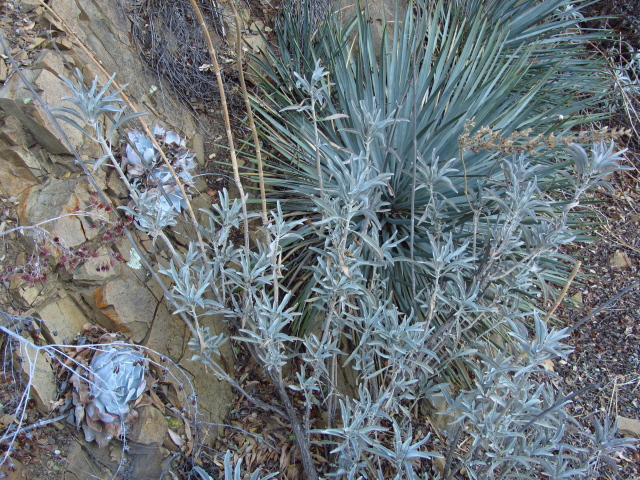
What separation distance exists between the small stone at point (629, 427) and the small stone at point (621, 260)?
4.94 ft

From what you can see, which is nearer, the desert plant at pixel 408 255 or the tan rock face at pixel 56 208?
the desert plant at pixel 408 255

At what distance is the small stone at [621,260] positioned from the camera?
3914 millimetres

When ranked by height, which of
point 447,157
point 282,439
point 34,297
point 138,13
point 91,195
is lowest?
point 282,439

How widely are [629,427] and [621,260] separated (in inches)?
64.1

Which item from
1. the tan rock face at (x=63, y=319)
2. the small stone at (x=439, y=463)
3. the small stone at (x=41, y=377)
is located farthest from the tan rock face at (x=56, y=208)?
the small stone at (x=439, y=463)

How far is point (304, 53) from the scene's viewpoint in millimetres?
3436

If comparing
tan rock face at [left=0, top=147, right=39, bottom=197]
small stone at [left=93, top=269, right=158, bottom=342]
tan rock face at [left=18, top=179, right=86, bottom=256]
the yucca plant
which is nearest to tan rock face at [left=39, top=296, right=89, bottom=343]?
small stone at [left=93, top=269, right=158, bottom=342]

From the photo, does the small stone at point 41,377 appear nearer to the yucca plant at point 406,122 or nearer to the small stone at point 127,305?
the small stone at point 127,305

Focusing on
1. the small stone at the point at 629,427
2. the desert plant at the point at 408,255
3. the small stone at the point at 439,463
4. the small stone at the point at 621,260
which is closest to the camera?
the desert plant at the point at 408,255

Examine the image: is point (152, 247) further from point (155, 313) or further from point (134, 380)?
point (134, 380)

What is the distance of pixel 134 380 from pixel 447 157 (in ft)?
7.30

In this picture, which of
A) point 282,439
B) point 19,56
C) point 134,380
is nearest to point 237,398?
point 282,439

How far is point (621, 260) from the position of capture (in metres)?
3.94

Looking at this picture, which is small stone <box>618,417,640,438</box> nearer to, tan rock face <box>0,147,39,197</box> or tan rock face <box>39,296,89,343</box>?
tan rock face <box>39,296,89,343</box>
